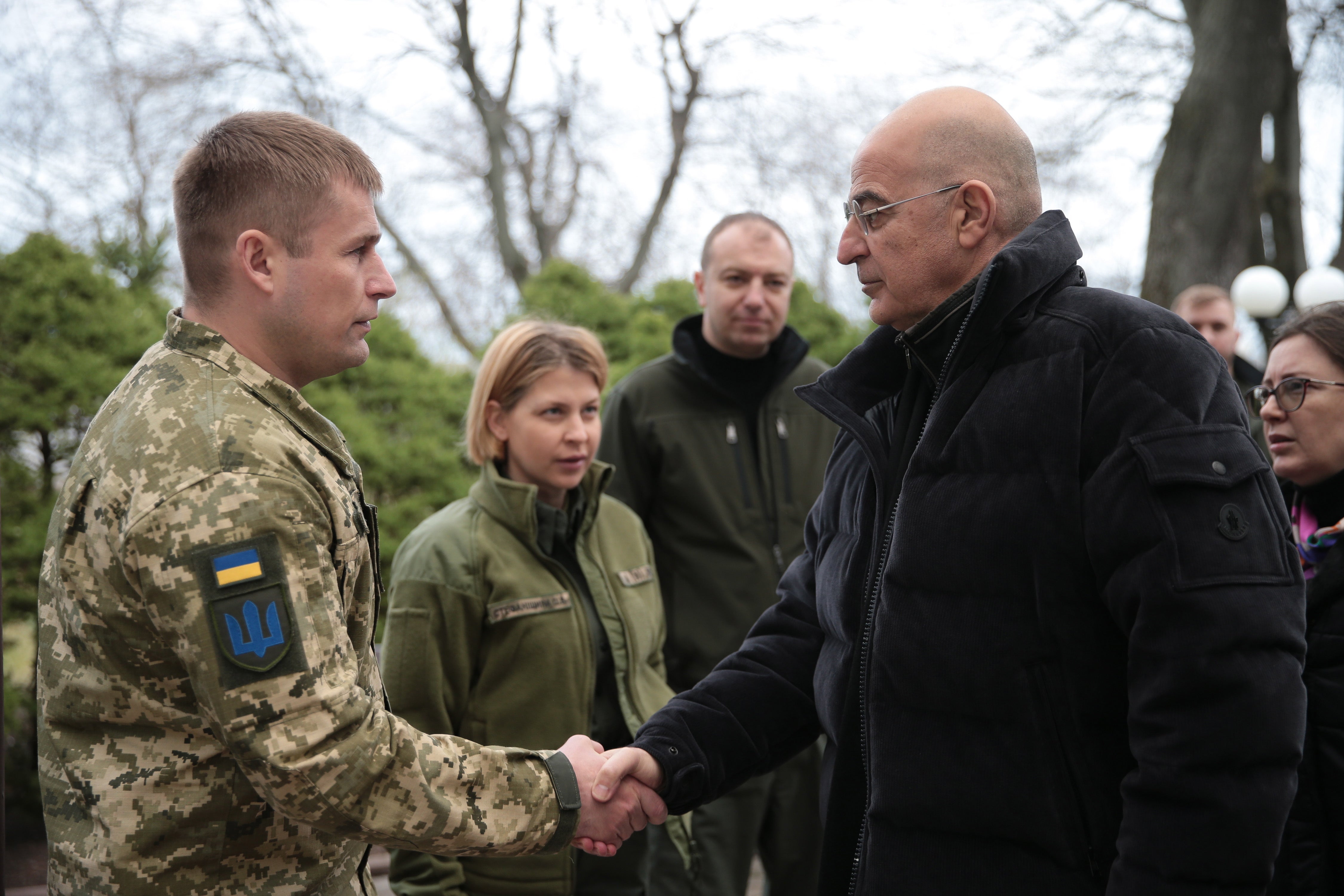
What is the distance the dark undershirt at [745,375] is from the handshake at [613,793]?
2.10 metres

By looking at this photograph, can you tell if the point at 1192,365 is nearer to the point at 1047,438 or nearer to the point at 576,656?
the point at 1047,438

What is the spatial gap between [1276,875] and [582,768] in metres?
1.65

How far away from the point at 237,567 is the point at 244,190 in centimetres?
71

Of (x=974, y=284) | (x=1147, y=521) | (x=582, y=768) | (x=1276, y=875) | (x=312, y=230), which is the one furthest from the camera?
(x=1276, y=875)

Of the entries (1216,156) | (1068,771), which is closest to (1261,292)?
(1216,156)

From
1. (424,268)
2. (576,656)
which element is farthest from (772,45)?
(576,656)

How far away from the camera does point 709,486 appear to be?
420 cm

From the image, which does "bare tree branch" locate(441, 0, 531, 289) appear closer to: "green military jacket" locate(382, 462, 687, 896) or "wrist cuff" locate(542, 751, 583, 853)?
"green military jacket" locate(382, 462, 687, 896)

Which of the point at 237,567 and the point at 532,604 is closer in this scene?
the point at 237,567

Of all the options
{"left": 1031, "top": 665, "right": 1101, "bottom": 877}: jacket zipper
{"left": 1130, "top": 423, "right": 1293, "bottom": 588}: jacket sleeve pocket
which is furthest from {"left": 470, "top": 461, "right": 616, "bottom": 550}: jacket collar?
{"left": 1130, "top": 423, "right": 1293, "bottom": 588}: jacket sleeve pocket

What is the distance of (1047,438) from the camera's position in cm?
185

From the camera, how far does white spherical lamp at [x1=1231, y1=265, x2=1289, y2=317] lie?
1119 centimetres

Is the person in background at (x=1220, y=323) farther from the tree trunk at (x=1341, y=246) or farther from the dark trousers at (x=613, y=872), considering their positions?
the tree trunk at (x=1341, y=246)

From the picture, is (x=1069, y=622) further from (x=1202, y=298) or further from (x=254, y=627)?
(x=1202, y=298)
